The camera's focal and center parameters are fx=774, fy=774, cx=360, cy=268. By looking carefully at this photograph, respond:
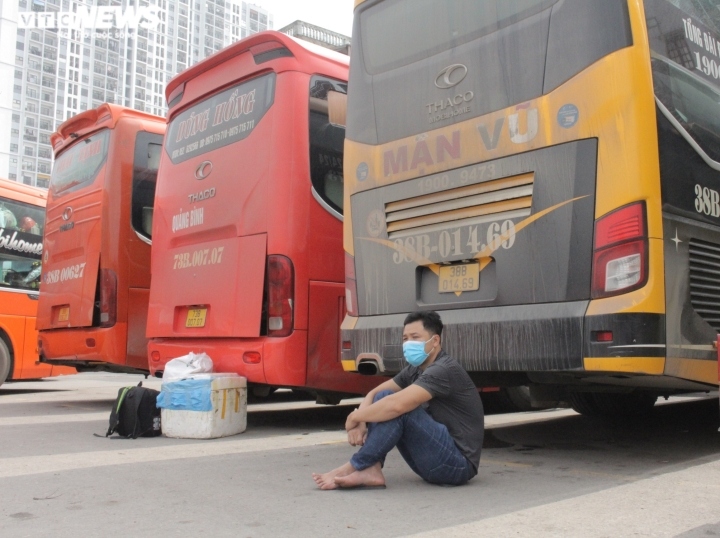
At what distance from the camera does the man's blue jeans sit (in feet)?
13.2

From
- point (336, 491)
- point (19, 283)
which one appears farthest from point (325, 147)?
point (19, 283)

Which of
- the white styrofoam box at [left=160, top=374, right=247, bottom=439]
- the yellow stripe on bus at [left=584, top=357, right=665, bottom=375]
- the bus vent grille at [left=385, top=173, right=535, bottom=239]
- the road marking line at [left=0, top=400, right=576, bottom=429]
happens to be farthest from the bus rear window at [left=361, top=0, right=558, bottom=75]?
the road marking line at [left=0, top=400, right=576, bottom=429]

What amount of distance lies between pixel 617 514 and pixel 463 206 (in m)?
2.35

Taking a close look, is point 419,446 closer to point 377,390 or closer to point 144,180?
point 377,390

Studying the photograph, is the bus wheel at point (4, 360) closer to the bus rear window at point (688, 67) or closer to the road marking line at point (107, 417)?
the road marking line at point (107, 417)

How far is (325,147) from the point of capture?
6977 mm

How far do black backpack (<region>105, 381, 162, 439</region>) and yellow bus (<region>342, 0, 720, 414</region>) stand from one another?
5.92ft

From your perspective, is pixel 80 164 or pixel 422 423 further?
pixel 80 164

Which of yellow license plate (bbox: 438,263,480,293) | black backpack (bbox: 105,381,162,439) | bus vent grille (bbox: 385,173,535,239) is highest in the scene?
bus vent grille (bbox: 385,173,535,239)

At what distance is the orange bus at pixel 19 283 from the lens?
37.0 feet

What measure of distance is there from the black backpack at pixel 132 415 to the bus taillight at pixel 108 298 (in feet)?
7.70

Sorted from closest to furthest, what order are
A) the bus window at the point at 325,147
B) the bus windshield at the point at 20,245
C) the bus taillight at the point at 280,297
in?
the bus taillight at the point at 280,297
the bus window at the point at 325,147
the bus windshield at the point at 20,245

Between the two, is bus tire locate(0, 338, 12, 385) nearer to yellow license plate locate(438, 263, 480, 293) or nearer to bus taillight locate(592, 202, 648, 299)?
yellow license plate locate(438, 263, 480, 293)

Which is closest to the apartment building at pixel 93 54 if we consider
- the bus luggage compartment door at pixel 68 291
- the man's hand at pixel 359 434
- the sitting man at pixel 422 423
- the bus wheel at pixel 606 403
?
the bus luggage compartment door at pixel 68 291
